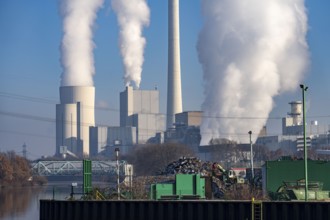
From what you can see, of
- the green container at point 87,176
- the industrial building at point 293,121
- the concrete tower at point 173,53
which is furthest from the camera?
the industrial building at point 293,121

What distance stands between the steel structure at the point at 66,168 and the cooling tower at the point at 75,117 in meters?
18.9

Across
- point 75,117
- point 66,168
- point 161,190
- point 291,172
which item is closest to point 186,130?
point 75,117

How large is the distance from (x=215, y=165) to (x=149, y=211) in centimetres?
1788

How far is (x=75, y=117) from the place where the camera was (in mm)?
182750

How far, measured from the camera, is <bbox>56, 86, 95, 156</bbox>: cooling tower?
572 feet

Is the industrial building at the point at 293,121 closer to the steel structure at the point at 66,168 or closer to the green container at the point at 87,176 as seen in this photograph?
the steel structure at the point at 66,168

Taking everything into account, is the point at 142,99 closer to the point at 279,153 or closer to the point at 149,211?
the point at 279,153

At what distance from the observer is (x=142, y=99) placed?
197m

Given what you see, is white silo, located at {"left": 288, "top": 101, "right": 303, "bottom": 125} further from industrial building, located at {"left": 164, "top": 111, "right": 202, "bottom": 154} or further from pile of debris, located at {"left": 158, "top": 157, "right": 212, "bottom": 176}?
pile of debris, located at {"left": 158, "top": 157, "right": 212, "bottom": 176}

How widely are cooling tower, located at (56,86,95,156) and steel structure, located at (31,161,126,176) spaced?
18858mm

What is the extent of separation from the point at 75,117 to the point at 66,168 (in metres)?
26.3

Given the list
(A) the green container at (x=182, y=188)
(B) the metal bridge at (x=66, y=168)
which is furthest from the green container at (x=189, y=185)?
(B) the metal bridge at (x=66, y=168)

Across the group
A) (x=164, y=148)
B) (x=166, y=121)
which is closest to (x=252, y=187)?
(x=164, y=148)

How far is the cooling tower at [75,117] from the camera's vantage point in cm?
17438
